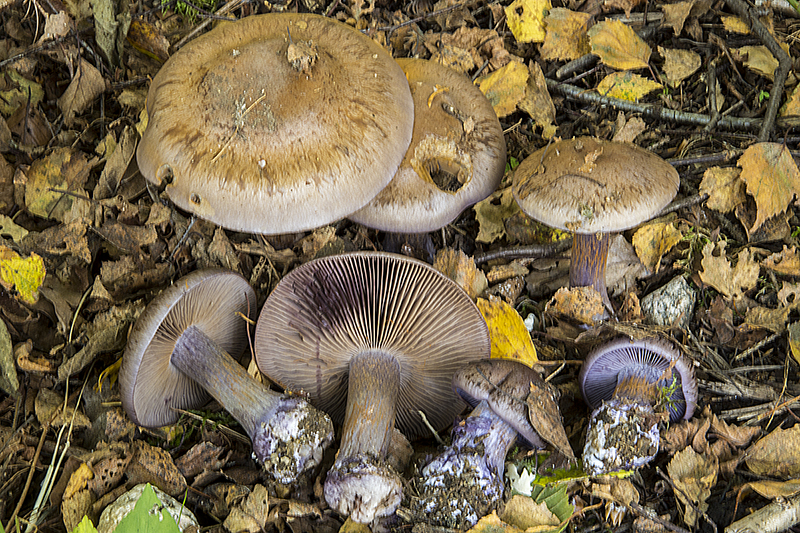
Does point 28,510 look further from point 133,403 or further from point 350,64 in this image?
point 350,64

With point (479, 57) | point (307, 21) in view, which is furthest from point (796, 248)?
point (307, 21)

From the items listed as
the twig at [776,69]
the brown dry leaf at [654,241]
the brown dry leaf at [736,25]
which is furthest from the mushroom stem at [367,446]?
the brown dry leaf at [736,25]

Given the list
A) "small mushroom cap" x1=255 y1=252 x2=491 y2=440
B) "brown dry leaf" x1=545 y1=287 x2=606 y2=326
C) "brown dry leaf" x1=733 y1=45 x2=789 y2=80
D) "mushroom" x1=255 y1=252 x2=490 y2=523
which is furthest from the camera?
"brown dry leaf" x1=733 y1=45 x2=789 y2=80

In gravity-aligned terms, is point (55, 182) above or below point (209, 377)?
above

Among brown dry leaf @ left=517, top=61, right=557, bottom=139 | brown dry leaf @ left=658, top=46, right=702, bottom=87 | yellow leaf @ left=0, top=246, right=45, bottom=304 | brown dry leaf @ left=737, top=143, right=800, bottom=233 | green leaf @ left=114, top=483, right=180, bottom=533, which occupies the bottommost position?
green leaf @ left=114, top=483, right=180, bottom=533

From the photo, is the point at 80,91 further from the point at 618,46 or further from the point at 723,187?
the point at 723,187

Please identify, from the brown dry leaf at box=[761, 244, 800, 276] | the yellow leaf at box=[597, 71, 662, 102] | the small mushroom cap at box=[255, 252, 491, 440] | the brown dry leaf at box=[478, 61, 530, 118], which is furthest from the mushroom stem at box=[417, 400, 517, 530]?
the yellow leaf at box=[597, 71, 662, 102]

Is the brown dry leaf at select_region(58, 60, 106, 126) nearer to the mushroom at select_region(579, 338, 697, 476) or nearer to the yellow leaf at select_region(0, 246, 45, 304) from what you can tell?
the yellow leaf at select_region(0, 246, 45, 304)

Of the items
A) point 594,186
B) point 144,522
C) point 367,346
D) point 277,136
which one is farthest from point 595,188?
point 144,522
